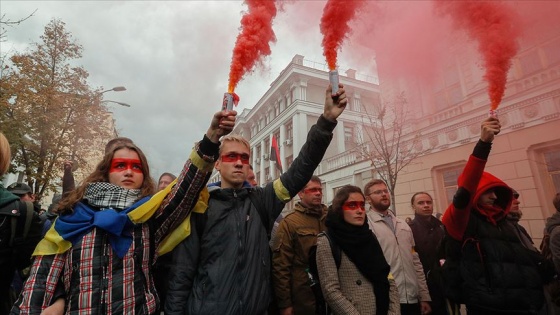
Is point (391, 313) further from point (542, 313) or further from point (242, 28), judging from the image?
point (242, 28)

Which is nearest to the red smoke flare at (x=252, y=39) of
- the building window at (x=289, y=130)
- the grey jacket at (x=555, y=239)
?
the grey jacket at (x=555, y=239)

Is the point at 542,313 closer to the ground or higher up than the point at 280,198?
closer to the ground

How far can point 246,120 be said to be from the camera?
3981cm

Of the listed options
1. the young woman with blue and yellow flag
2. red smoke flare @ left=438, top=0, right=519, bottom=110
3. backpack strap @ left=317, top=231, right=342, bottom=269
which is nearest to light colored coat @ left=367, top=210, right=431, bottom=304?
backpack strap @ left=317, top=231, right=342, bottom=269

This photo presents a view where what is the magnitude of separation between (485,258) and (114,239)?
308 centimetres

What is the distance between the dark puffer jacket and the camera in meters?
2.56

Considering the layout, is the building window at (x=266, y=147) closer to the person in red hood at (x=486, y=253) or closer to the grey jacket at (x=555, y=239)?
the grey jacket at (x=555, y=239)

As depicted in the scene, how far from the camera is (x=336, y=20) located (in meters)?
3.03

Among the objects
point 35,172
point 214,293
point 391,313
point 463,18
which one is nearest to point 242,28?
point 214,293

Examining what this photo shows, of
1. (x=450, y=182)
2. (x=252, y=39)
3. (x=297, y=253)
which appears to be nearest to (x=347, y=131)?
(x=450, y=182)

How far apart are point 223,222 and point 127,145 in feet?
3.30

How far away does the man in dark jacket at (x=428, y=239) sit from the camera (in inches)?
153

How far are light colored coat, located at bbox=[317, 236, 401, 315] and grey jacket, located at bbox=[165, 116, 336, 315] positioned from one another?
0.70 metres

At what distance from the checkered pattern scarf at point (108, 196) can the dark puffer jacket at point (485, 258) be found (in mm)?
2853
